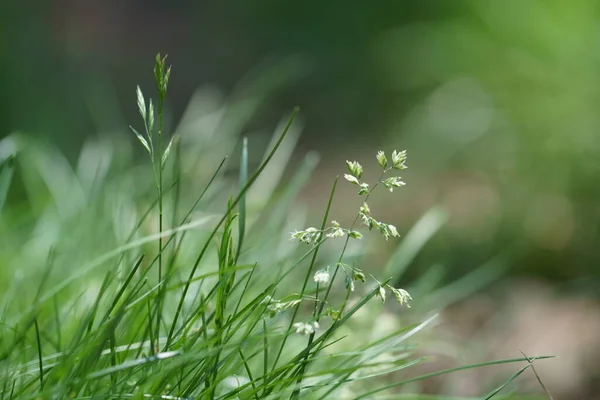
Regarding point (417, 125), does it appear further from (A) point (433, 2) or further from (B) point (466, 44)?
(A) point (433, 2)

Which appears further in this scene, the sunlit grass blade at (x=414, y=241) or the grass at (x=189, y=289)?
the sunlit grass blade at (x=414, y=241)

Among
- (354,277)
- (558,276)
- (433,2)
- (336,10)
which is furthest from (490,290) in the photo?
(336,10)

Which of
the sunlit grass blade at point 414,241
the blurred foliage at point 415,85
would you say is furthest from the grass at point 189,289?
the blurred foliage at point 415,85

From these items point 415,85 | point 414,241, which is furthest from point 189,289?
point 415,85

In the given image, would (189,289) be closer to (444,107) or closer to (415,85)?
(444,107)

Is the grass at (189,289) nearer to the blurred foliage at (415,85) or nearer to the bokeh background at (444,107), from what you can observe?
the bokeh background at (444,107)

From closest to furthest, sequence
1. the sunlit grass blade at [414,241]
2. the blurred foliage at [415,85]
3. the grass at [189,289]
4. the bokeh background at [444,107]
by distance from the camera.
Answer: the grass at [189,289]
the sunlit grass blade at [414,241]
the bokeh background at [444,107]
the blurred foliage at [415,85]

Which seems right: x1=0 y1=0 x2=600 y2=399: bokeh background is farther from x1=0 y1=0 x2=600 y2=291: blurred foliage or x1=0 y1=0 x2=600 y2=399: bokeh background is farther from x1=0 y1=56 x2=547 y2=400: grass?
x1=0 y1=56 x2=547 y2=400: grass
